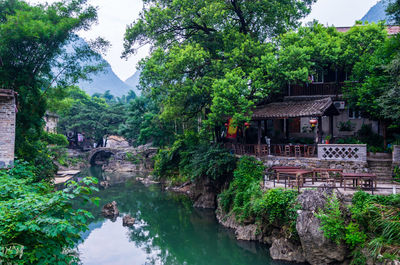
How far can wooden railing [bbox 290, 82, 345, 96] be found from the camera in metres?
18.2

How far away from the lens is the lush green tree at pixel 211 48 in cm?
1502

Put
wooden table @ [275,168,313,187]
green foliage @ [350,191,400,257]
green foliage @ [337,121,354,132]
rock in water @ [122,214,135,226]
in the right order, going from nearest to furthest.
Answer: green foliage @ [350,191,400,257] < wooden table @ [275,168,313,187] < rock in water @ [122,214,135,226] < green foliage @ [337,121,354,132]

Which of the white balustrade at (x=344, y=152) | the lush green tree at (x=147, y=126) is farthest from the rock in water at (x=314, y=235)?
the lush green tree at (x=147, y=126)

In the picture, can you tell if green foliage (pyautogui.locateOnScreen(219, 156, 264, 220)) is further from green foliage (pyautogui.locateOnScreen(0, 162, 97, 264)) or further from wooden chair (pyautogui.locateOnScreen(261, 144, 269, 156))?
green foliage (pyautogui.locateOnScreen(0, 162, 97, 264))

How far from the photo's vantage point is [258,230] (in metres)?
11.9

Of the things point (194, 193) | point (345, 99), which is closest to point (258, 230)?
point (194, 193)

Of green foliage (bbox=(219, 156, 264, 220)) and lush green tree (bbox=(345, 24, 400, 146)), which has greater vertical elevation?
lush green tree (bbox=(345, 24, 400, 146))

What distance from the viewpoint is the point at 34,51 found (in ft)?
46.7

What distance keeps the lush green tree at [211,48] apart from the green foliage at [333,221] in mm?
5763

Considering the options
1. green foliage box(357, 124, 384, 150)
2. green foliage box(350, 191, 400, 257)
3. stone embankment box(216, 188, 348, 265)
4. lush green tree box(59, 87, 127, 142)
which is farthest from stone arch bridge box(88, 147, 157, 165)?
green foliage box(350, 191, 400, 257)

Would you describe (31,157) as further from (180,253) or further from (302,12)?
(302,12)

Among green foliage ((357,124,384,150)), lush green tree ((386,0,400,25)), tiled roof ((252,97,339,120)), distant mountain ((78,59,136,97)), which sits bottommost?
green foliage ((357,124,384,150))

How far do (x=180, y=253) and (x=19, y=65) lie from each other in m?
11.2

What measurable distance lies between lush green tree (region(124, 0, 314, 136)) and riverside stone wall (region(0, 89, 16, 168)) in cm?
706
